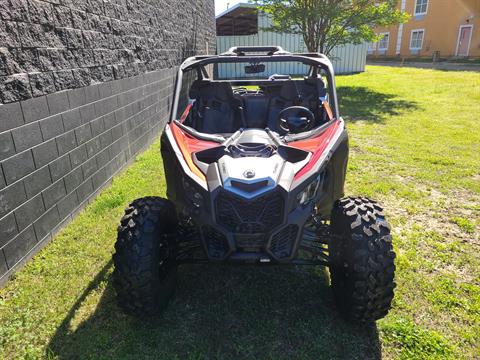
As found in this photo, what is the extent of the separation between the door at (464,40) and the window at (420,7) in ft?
11.7

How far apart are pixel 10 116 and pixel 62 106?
851 mm

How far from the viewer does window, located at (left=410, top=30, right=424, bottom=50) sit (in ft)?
99.2

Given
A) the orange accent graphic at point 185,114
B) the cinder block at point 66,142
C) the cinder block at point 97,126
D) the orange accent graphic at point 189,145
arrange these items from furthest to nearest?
the cinder block at point 97,126 → the cinder block at point 66,142 → the orange accent graphic at point 185,114 → the orange accent graphic at point 189,145

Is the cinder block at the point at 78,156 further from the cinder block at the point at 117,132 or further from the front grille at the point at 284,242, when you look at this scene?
the front grille at the point at 284,242

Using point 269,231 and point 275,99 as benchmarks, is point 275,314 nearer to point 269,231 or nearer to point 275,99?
point 269,231

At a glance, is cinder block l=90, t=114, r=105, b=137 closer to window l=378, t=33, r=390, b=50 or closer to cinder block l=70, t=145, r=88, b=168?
cinder block l=70, t=145, r=88, b=168

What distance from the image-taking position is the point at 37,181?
11.4 ft

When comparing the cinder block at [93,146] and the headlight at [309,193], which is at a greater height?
the headlight at [309,193]

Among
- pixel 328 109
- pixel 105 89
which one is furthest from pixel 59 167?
pixel 328 109

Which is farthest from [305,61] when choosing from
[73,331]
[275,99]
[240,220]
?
[73,331]

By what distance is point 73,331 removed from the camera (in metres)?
2.60

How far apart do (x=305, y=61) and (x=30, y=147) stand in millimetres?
2559

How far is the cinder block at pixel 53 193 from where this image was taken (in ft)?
11.9

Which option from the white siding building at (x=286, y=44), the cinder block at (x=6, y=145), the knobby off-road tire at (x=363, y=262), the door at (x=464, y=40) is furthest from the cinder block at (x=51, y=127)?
the door at (x=464, y=40)
